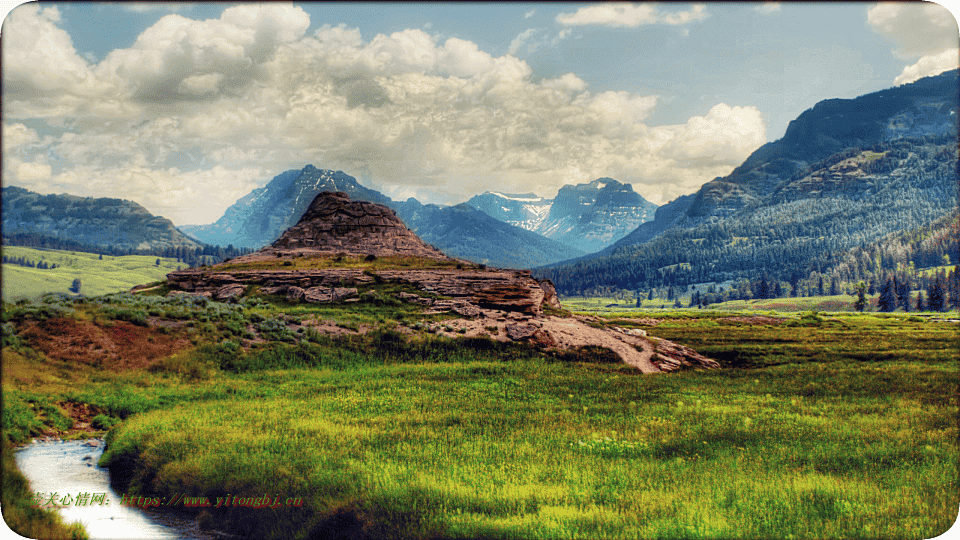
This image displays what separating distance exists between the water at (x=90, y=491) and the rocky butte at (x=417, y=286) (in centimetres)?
2820

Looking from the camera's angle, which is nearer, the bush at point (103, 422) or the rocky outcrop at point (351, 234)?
the bush at point (103, 422)

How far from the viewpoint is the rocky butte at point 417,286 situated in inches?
1781

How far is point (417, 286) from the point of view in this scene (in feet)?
195

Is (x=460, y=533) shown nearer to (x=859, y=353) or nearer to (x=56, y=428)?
(x=56, y=428)

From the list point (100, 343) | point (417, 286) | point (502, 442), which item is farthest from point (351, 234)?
point (502, 442)

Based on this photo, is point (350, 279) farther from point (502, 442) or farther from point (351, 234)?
point (502, 442)

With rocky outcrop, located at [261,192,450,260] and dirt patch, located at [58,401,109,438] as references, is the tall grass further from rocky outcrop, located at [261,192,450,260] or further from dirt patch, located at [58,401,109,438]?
rocky outcrop, located at [261,192,450,260]

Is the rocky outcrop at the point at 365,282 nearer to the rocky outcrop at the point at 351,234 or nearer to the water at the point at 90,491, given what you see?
the rocky outcrop at the point at 351,234

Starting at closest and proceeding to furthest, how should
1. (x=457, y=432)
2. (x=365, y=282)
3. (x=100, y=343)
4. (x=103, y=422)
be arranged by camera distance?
(x=457, y=432), (x=103, y=422), (x=100, y=343), (x=365, y=282)

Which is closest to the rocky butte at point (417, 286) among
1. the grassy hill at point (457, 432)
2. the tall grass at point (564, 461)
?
the grassy hill at point (457, 432)

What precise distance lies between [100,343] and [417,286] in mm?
34452

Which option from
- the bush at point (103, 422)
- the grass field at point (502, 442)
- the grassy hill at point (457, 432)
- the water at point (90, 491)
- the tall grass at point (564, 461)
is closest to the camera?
the tall grass at point (564, 461)

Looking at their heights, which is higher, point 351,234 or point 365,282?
point 351,234

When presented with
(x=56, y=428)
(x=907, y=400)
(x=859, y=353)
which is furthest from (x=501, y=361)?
(x=859, y=353)
